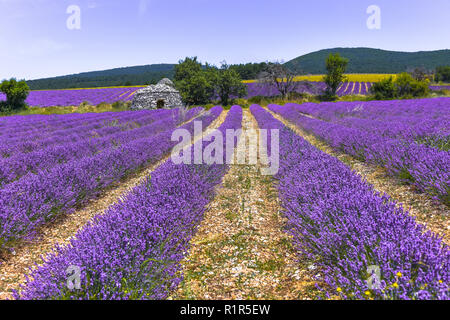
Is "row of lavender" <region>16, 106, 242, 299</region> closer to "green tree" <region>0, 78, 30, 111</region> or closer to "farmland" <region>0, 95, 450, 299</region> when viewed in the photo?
"farmland" <region>0, 95, 450, 299</region>

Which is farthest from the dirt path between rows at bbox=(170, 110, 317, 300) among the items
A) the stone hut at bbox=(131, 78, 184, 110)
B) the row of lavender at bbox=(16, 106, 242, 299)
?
the stone hut at bbox=(131, 78, 184, 110)

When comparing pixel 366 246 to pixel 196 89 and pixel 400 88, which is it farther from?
pixel 400 88

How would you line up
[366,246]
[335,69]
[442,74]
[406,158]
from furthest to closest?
[442,74], [335,69], [406,158], [366,246]

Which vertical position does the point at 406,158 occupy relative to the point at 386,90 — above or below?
below

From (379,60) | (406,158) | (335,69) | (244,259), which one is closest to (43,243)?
(244,259)

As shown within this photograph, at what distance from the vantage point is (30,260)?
8.18ft

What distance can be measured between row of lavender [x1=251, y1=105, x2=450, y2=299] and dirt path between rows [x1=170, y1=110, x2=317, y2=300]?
6.8 inches

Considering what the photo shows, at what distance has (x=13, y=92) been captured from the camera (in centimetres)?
2003

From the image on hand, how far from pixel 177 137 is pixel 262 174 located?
167 inches

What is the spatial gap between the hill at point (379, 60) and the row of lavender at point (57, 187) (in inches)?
2513

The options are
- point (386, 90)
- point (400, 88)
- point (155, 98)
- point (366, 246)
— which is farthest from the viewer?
Answer: point (400, 88)

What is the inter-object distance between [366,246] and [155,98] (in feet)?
70.7

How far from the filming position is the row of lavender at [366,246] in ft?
4.43
